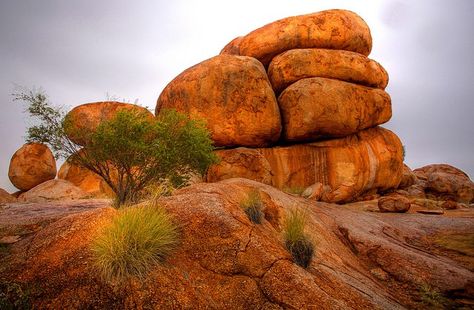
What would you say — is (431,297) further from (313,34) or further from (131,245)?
(313,34)

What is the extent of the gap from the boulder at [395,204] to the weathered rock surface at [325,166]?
4.44 metres

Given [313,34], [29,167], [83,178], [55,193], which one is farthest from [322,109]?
[29,167]

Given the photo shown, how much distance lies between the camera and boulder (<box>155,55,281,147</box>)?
2178 cm

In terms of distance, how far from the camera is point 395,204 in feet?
53.7

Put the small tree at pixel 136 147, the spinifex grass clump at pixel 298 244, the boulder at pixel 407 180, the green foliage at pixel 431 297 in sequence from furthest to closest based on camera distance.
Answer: the boulder at pixel 407 180 < the small tree at pixel 136 147 < the green foliage at pixel 431 297 < the spinifex grass clump at pixel 298 244

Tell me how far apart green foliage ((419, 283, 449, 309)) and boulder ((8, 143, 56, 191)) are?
32.7 m

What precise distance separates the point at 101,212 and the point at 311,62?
22656 millimetres

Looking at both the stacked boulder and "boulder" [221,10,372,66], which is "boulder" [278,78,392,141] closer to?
the stacked boulder

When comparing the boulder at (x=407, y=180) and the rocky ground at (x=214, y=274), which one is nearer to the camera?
the rocky ground at (x=214, y=274)

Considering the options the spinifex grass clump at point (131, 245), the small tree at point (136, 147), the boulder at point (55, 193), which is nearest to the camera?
the spinifex grass clump at point (131, 245)

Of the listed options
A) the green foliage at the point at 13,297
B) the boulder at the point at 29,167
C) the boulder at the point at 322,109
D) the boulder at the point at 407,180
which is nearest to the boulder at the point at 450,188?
the boulder at the point at 407,180

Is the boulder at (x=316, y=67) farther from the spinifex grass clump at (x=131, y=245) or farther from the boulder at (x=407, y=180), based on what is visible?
the spinifex grass clump at (x=131, y=245)

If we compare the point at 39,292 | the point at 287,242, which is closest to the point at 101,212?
the point at 39,292

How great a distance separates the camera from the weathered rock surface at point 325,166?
70.6 ft
